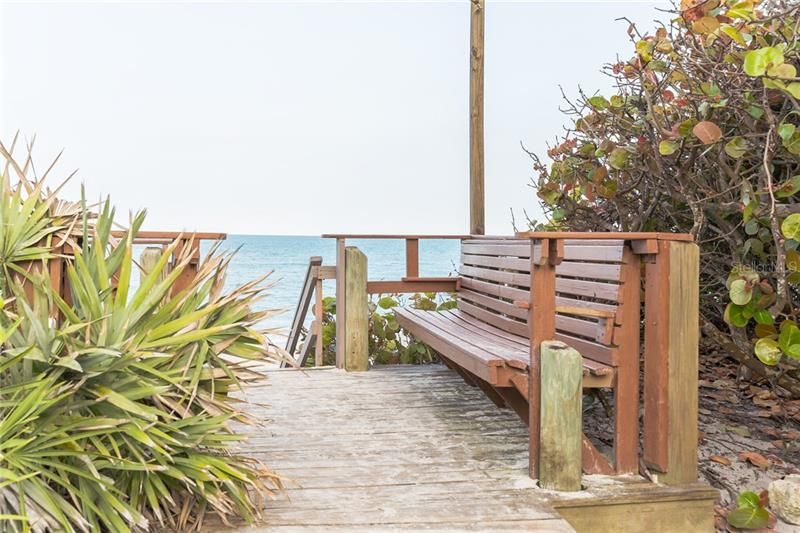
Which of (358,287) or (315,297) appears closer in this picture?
(358,287)

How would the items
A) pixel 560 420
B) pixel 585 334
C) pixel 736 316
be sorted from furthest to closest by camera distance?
pixel 736 316 → pixel 585 334 → pixel 560 420

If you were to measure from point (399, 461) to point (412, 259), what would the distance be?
230 cm

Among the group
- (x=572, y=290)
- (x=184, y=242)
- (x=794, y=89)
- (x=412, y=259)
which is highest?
(x=794, y=89)

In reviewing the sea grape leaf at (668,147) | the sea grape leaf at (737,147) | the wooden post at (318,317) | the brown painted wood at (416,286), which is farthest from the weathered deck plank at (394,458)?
the sea grape leaf at (737,147)

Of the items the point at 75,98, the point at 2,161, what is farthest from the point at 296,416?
the point at 75,98

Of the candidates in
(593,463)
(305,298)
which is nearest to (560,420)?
(593,463)

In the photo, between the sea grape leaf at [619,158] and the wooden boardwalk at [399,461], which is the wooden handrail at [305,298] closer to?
the wooden boardwalk at [399,461]

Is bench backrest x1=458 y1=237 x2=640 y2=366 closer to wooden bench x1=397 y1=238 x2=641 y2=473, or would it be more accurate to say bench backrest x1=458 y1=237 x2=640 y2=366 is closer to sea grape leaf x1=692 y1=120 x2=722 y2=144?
wooden bench x1=397 y1=238 x2=641 y2=473

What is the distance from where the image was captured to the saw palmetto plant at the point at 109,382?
169cm

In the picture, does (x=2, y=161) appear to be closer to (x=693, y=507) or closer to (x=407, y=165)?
(x=693, y=507)

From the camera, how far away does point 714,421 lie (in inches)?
139

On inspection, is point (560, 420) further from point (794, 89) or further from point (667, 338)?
point (794, 89)

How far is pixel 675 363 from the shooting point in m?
2.44

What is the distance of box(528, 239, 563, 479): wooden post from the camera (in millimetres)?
2430
